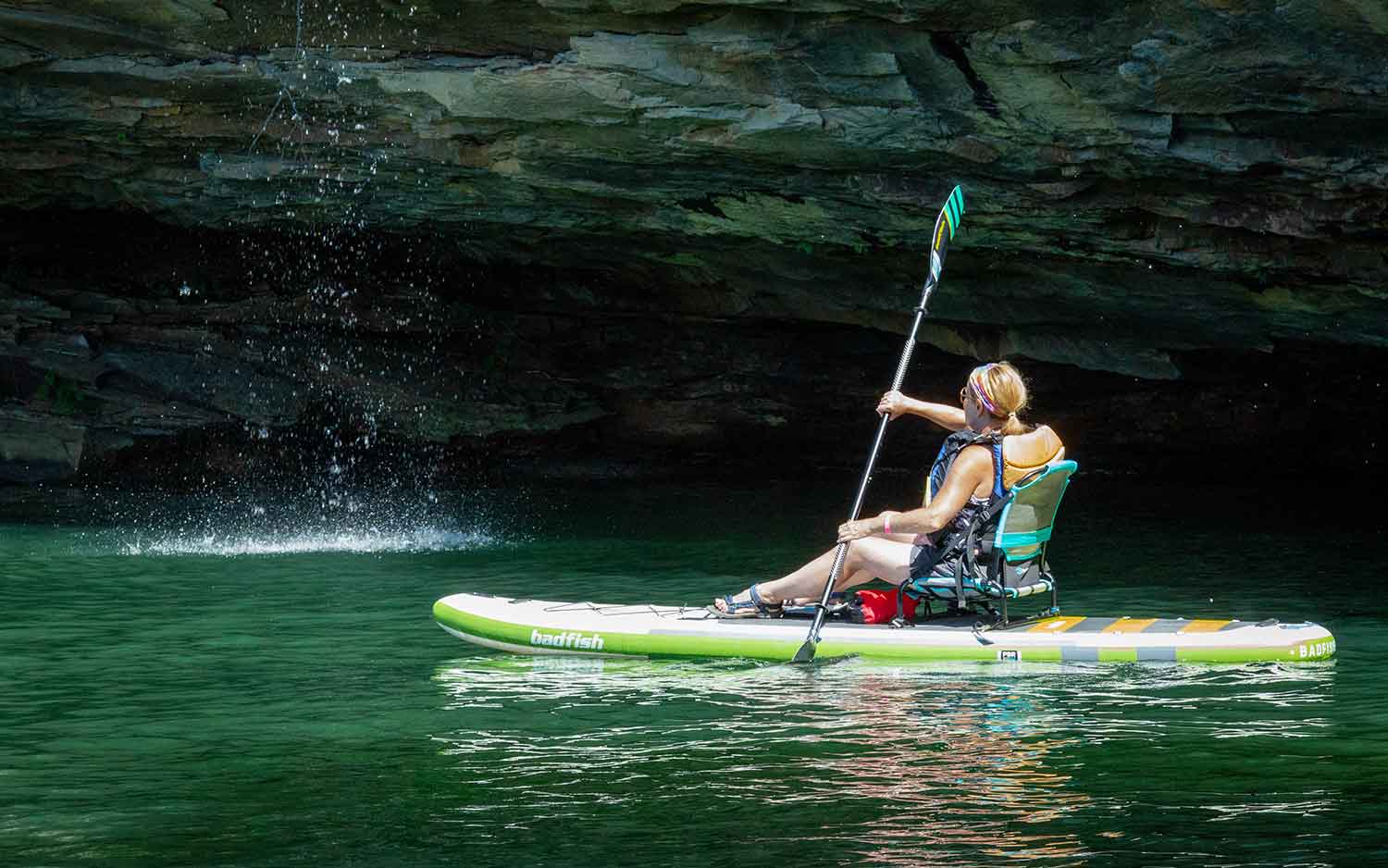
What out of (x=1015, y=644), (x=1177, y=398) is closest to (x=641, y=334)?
(x=1177, y=398)

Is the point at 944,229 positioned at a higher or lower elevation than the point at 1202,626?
higher

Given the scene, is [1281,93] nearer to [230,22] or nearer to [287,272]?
[230,22]

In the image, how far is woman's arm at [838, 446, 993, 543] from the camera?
762 cm

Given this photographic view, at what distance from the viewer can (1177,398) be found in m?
19.8

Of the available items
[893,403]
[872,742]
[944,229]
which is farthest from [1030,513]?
[944,229]

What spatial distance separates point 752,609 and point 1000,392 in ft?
5.57

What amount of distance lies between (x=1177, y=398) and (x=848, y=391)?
4.09m

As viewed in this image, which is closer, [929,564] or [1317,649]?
[1317,649]

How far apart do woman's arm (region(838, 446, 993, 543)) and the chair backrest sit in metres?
0.19

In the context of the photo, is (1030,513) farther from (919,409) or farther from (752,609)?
(752,609)

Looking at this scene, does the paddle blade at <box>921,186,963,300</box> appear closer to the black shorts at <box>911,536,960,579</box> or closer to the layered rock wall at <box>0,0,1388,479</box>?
the layered rock wall at <box>0,0,1388,479</box>

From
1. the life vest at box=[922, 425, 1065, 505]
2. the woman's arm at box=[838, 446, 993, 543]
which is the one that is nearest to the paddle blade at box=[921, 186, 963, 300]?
the life vest at box=[922, 425, 1065, 505]

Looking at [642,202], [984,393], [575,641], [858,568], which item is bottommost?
[575,641]

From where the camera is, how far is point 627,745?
20.7 ft
